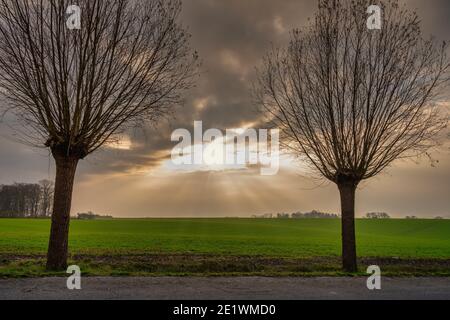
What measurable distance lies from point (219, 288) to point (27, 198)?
136 meters

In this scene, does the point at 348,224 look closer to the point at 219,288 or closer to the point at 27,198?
the point at 219,288

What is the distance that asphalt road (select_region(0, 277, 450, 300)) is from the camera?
11195 millimetres

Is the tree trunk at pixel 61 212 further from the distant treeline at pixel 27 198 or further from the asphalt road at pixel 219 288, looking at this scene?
the distant treeline at pixel 27 198

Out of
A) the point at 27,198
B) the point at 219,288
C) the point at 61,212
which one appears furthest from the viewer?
the point at 27,198

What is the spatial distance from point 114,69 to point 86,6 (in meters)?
2.34

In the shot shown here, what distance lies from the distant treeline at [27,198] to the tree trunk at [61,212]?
399ft

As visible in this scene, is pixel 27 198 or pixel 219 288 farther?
pixel 27 198

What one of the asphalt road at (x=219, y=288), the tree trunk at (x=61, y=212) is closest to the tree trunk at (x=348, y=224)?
the asphalt road at (x=219, y=288)

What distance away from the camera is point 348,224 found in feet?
59.2

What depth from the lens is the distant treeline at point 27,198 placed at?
12988cm

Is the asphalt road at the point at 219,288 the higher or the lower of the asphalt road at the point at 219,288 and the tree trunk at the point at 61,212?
the lower

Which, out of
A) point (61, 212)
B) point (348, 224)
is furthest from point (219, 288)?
point (348, 224)

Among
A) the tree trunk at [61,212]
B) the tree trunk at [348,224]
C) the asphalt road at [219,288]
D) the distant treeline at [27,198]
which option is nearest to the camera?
the asphalt road at [219,288]

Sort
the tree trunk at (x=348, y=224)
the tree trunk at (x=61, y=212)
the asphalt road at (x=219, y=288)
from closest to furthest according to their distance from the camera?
1. the asphalt road at (x=219, y=288)
2. the tree trunk at (x=61, y=212)
3. the tree trunk at (x=348, y=224)
